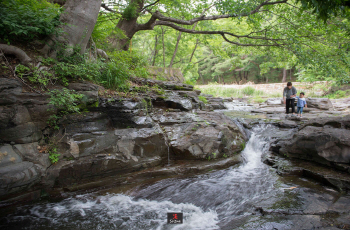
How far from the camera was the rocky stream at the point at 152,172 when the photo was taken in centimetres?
298

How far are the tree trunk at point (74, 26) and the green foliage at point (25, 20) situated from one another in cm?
26

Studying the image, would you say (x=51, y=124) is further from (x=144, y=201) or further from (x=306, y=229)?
(x=306, y=229)

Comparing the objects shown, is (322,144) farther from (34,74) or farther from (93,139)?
(34,74)

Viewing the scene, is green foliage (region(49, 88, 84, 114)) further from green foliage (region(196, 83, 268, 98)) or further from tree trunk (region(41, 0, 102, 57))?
green foliage (region(196, 83, 268, 98))

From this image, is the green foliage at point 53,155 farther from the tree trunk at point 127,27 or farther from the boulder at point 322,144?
the tree trunk at point 127,27

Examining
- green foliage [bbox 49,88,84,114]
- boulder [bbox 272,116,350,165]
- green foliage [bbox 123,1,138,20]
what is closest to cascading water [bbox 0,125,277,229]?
boulder [bbox 272,116,350,165]

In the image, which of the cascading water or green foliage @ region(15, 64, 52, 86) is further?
green foliage @ region(15, 64, 52, 86)

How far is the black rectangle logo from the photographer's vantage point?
9.84ft

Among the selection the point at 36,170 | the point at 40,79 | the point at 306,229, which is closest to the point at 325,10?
the point at 306,229

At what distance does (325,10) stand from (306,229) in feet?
10.0

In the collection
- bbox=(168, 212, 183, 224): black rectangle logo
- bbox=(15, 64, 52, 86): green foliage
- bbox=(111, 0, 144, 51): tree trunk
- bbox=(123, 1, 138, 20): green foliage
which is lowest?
bbox=(168, 212, 183, 224): black rectangle logo

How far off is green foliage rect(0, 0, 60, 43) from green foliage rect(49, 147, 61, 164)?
2341 millimetres

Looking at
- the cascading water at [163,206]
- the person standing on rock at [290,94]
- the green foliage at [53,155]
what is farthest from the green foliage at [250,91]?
the green foliage at [53,155]

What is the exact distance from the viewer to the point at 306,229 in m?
2.51
